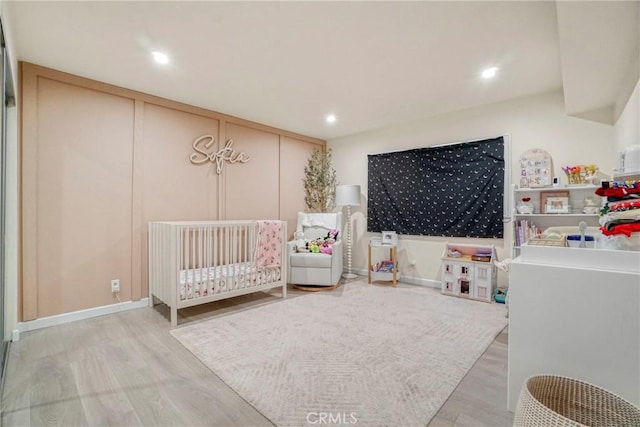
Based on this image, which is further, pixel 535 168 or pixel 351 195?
pixel 351 195

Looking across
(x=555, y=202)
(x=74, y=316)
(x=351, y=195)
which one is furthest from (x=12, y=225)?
(x=555, y=202)

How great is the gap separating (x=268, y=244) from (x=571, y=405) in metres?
2.65

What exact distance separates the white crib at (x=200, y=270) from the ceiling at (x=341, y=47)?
1424 millimetres

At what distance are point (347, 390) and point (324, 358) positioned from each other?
379mm

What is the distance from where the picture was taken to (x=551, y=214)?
2916mm

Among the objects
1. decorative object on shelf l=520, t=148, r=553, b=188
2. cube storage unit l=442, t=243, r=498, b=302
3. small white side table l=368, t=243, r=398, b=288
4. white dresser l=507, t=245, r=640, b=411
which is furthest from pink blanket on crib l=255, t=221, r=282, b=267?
decorative object on shelf l=520, t=148, r=553, b=188

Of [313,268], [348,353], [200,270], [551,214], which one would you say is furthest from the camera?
[313,268]

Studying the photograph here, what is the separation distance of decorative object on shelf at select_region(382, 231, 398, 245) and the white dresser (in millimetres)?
2650

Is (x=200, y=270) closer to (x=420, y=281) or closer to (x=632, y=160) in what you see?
(x=420, y=281)

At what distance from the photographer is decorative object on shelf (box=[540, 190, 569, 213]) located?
9.62 ft

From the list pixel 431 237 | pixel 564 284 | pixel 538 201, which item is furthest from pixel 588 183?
pixel 564 284

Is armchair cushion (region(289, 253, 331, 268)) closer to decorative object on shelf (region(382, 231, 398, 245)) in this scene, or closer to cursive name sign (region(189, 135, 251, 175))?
decorative object on shelf (region(382, 231, 398, 245))

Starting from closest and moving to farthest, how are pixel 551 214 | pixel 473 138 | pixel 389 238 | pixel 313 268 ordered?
pixel 551 214, pixel 473 138, pixel 313 268, pixel 389 238

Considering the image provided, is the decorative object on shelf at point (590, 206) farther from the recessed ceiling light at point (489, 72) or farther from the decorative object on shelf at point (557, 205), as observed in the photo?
the recessed ceiling light at point (489, 72)
